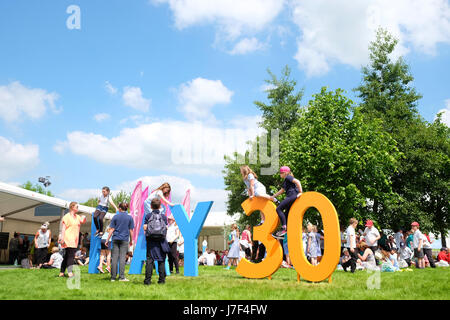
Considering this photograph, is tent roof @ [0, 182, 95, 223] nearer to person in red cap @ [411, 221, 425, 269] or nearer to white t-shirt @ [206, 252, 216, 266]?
white t-shirt @ [206, 252, 216, 266]

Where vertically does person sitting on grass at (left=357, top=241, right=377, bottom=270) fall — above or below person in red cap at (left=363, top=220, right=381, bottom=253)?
below

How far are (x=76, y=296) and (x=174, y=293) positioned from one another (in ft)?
5.35

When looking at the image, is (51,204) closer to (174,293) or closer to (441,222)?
(174,293)

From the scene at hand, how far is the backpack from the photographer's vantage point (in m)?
7.87

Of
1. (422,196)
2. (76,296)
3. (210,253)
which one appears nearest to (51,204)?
(210,253)

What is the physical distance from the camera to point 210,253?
80.1 ft

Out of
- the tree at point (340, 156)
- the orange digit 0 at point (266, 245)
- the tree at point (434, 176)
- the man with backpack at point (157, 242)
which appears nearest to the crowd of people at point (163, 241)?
the man with backpack at point (157, 242)

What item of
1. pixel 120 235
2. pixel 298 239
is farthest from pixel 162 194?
pixel 298 239

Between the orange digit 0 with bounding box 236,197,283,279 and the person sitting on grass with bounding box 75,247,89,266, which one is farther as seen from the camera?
the person sitting on grass with bounding box 75,247,89,266

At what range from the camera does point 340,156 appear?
78.7 ft

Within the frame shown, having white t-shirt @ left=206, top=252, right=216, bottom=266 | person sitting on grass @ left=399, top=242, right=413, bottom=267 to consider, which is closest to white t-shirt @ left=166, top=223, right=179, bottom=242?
white t-shirt @ left=206, top=252, right=216, bottom=266

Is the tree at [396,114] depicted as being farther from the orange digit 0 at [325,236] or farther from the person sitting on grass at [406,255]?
the orange digit 0 at [325,236]
